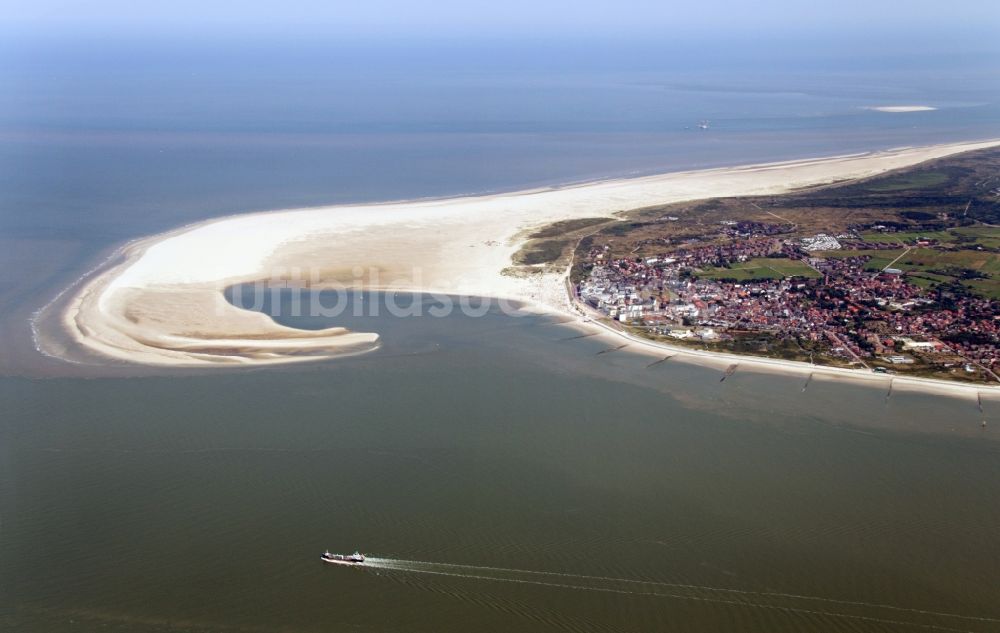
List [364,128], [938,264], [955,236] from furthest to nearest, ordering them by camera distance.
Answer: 1. [364,128]
2. [955,236]
3. [938,264]

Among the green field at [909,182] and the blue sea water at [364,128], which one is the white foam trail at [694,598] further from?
the green field at [909,182]

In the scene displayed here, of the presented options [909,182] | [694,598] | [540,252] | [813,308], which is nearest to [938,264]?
[813,308]

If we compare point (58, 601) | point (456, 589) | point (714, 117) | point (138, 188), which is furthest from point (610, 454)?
point (714, 117)

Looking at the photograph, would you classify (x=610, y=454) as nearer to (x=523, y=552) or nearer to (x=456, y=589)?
(x=523, y=552)

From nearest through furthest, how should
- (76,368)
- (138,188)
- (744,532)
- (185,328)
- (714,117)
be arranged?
(744,532), (76,368), (185,328), (138,188), (714,117)

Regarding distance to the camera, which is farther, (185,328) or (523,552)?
(185,328)

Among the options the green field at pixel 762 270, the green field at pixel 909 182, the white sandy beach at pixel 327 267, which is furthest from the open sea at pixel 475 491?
the green field at pixel 909 182

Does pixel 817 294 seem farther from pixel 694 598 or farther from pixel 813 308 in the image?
pixel 694 598
